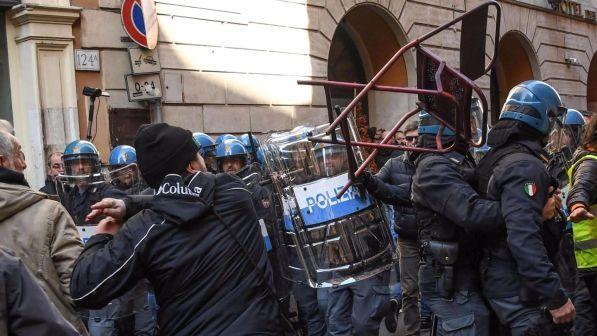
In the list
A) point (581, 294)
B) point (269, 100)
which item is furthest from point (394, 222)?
point (269, 100)

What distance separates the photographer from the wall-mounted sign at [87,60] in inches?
381

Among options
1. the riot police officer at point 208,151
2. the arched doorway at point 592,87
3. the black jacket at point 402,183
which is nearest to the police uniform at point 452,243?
the black jacket at point 402,183

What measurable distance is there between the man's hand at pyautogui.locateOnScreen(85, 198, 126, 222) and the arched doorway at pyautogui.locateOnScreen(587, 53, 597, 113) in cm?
2249

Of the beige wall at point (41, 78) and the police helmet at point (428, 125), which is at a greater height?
the beige wall at point (41, 78)

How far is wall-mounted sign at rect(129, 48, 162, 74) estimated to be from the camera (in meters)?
10.2

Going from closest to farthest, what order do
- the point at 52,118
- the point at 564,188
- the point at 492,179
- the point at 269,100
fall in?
the point at 492,179 → the point at 564,188 → the point at 52,118 → the point at 269,100

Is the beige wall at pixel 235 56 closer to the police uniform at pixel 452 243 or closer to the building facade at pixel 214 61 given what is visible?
the building facade at pixel 214 61

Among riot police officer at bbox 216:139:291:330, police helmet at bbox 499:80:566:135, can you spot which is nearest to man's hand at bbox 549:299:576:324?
police helmet at bbox 499:80:566:135

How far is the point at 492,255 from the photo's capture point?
3.68 metres

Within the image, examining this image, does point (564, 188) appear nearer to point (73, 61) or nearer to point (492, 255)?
point (492, 255)

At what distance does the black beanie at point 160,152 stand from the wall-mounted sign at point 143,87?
24.5 feet

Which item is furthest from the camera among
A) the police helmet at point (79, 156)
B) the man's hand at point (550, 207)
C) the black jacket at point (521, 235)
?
the police helmet at point (79, 156)

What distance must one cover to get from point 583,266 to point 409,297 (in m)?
1.79

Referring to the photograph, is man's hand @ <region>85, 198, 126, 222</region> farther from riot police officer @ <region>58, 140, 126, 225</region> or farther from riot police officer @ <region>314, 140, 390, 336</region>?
riot police officer @ <region>58, 140, 126, 225</region>
